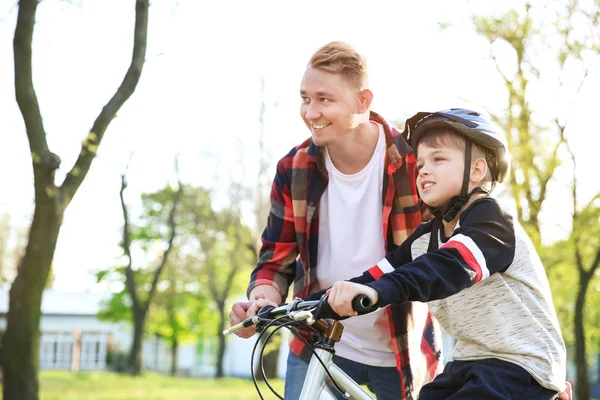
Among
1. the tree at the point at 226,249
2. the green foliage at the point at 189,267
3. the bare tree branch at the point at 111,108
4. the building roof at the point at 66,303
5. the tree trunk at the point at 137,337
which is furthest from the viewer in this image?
the building roof at the point at 66,303

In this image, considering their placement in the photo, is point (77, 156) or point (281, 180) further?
point (77, 156)

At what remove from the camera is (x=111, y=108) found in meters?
9.12

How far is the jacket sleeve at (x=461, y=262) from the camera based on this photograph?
244cm

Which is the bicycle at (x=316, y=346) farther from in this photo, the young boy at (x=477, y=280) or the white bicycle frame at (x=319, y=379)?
the young boy at (x=477, y=280)

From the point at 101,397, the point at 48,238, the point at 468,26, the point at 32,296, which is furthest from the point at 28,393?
the point at 468,26

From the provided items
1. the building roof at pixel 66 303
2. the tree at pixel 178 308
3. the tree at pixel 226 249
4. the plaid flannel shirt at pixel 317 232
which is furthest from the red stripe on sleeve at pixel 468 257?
the building roof at pixel 66 303

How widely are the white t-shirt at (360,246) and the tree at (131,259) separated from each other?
21.9 meters

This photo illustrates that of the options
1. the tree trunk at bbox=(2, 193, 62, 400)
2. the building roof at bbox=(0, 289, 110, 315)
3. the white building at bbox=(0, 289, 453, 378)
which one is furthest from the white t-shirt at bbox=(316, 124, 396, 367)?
the building roof at bbox=(0, 289, 110, 315)

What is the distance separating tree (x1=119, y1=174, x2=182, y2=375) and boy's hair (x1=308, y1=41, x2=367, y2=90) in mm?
22040

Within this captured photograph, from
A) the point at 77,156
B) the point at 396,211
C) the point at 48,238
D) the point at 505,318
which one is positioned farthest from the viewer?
the point at 48,238

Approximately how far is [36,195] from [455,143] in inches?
308

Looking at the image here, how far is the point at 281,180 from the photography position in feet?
13.2

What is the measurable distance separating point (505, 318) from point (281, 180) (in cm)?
160

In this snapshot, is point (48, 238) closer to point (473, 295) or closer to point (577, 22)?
point (473, 295)
